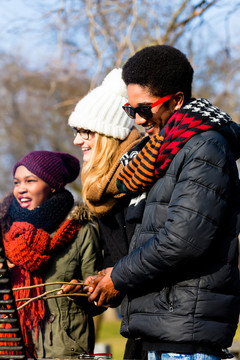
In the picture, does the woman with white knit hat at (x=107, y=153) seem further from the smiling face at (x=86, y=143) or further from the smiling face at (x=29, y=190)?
the smiling face at (x=29, y=190)

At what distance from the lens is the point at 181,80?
9.54 feet

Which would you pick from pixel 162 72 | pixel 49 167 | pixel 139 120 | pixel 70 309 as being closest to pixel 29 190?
pixel 49 167

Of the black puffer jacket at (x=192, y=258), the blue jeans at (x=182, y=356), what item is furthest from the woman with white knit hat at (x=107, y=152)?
the blue jeans at (x=182, y=356)

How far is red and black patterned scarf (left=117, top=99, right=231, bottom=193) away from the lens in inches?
104

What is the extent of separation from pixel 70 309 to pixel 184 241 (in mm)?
1572

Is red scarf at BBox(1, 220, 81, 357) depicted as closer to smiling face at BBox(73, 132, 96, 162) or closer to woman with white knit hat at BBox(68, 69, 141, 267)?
woman with white knit hat at BBox(68, 69, 141, 267)

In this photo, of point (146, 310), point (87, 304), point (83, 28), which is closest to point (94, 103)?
Answer: point (87, 304)

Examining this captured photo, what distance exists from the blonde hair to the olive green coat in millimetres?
416

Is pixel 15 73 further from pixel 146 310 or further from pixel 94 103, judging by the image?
pixel 146 310

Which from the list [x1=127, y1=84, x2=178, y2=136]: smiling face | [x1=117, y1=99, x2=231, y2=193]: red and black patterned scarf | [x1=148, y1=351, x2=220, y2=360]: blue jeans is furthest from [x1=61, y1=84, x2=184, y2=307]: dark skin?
[x1=148, y1=351, x2=220, y2=360]: blue jeans

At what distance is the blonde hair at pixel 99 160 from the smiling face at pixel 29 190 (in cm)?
53

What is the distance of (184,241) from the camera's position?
2.46 m

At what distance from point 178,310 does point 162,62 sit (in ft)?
4.05

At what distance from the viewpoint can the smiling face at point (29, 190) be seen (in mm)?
4125
